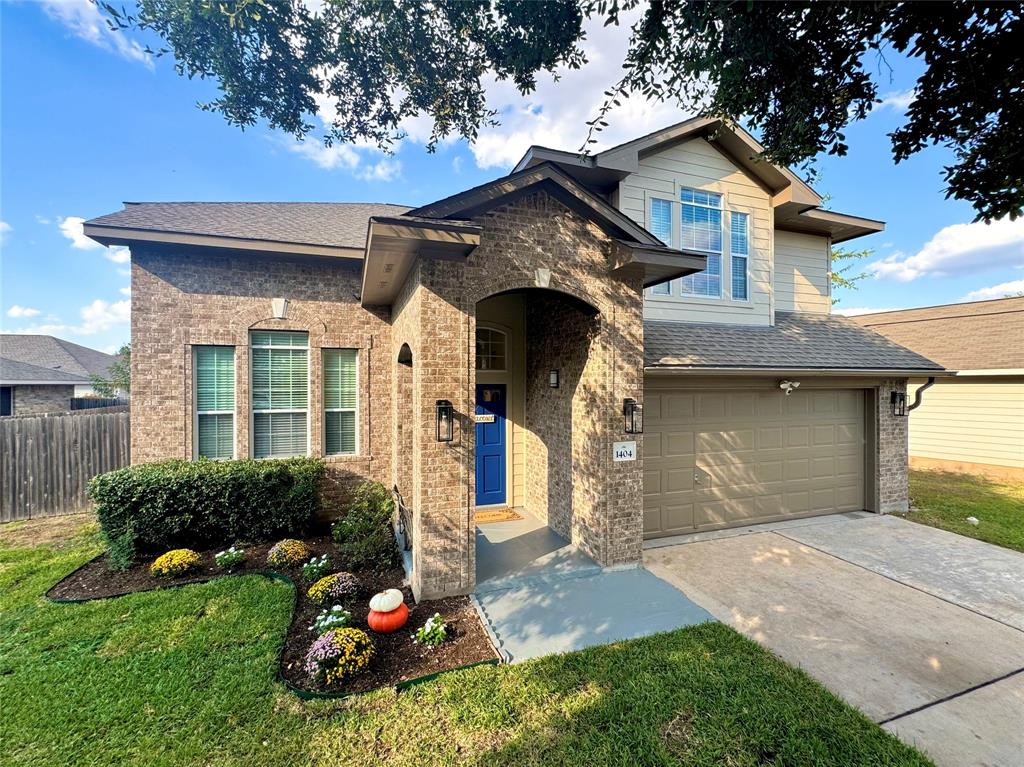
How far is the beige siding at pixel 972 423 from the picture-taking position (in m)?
11.0

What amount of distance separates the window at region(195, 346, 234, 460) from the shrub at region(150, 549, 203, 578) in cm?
170

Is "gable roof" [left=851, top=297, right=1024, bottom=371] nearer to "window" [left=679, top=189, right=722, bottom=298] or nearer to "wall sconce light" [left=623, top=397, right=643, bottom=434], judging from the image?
"window" [left=679, top=189, right=722, bottom=298]

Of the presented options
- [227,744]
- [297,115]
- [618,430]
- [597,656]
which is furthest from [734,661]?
[297,115]

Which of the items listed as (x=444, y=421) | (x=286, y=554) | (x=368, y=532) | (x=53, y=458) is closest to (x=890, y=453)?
(x=444, y=421)

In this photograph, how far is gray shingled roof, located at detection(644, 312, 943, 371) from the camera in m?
6.58

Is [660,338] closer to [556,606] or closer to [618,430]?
[618,430]

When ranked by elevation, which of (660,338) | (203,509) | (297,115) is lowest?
(203,509)

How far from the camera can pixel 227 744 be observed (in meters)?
2.84

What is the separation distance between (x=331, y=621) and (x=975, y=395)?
54.7 feet

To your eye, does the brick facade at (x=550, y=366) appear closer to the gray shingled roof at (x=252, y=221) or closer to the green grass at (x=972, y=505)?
the gray shingled roof at (x=252, y=221)

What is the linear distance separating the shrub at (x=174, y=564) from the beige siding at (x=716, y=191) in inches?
306

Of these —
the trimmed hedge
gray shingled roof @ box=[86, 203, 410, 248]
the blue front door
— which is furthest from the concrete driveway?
gray shingled roof @ box=[86, 203, 410, 248]

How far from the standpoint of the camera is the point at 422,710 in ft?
10.3

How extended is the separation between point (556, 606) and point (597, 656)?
90cm
